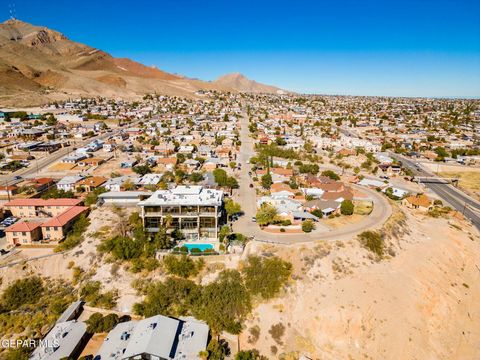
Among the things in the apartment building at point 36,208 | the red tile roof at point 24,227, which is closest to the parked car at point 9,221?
the apartment building at point 36,208

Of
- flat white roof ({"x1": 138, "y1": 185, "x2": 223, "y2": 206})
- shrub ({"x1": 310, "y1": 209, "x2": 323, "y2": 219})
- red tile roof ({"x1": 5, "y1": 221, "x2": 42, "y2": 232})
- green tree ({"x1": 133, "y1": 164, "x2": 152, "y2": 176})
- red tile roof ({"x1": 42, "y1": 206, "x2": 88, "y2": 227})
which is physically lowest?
red tile roof ({"x1": 5, "y1": 221, "x2": 42, "y2": 232})

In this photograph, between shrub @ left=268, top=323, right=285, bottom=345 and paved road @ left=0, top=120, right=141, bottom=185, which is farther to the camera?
paved road @ left=0, top=120, right=141, bottom=185

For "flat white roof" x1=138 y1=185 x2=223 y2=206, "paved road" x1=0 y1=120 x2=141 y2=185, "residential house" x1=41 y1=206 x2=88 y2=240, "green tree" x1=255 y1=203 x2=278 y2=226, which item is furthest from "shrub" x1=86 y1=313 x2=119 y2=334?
"paved road" x1=0 y1=120 x2=141 y2=185

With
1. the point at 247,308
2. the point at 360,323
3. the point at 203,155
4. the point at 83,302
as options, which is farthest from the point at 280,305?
the point at 203,155

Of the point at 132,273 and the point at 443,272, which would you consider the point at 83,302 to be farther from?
the point at 443,272

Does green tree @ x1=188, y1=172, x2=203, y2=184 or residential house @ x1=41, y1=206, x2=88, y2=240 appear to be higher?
green tree @ x1=188, y1=172, x2=203, y2=184

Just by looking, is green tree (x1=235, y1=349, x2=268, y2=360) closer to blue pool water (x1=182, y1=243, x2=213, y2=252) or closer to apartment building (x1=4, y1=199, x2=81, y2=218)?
blue pool water (x1=182, y1=243, x2=213, y2=252)
